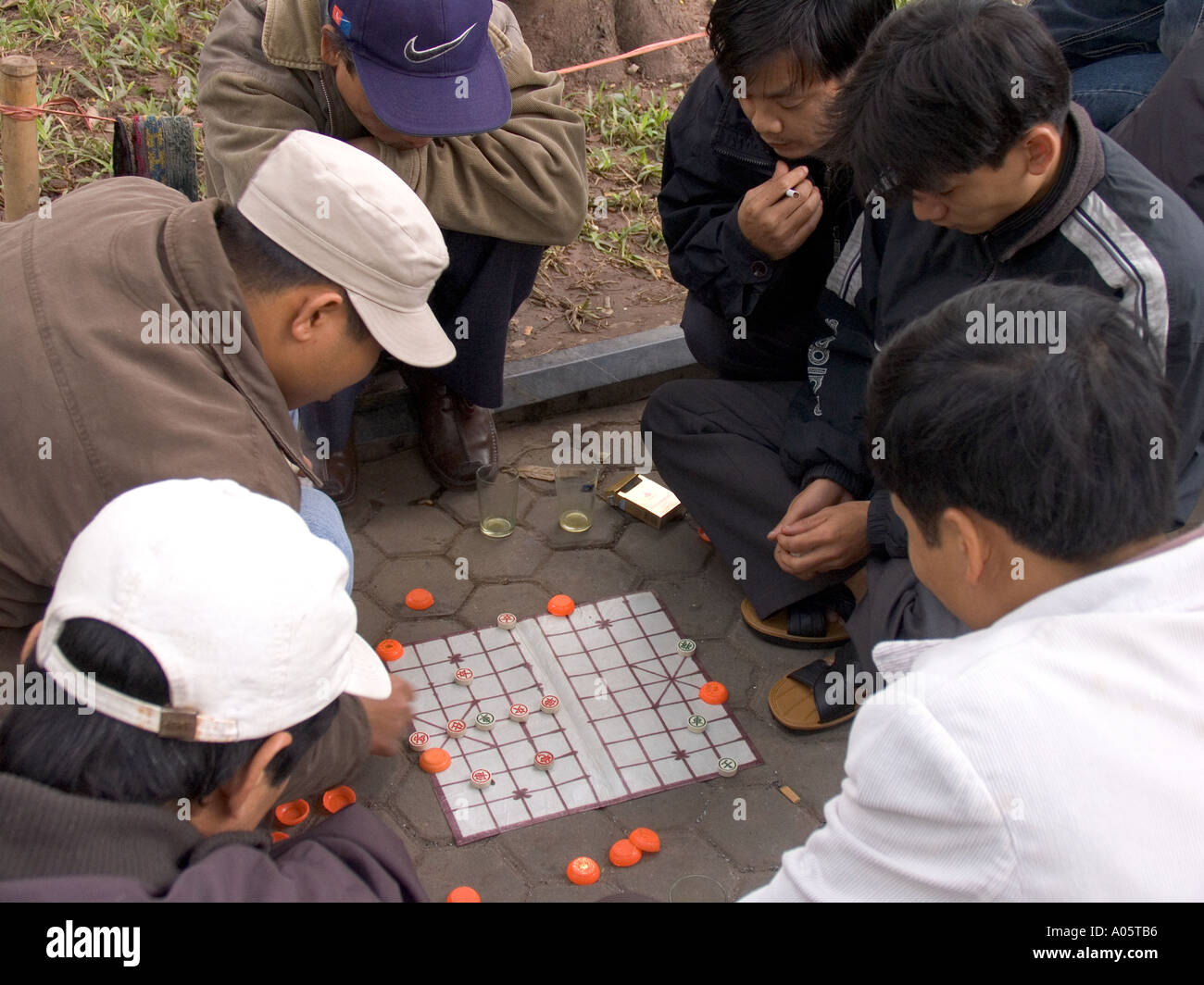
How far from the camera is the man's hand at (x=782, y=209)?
3.36 metres

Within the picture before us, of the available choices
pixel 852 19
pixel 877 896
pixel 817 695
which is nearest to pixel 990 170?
pixel 852 19

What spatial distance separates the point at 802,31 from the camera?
10.2 ft

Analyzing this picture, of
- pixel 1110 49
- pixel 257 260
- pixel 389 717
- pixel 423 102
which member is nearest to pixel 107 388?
pixel 257 260

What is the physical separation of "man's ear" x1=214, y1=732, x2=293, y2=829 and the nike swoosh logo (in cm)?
211

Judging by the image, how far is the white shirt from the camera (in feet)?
4.96

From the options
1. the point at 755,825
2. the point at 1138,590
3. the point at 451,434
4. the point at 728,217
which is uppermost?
the point at 1138,590

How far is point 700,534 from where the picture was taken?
390 centimetres

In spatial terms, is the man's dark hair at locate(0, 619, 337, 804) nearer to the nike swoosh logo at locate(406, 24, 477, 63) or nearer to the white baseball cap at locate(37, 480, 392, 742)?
the white baseball cap at locate(37, 480, 392, 742)

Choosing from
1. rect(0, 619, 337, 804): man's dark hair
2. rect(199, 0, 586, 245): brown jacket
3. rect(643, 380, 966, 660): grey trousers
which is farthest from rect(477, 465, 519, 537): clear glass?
rect(0, 619, 337, 804): man's dark hair

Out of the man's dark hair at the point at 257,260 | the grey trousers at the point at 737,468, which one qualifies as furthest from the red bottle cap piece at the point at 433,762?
the man's dark hair at the point at 257,260

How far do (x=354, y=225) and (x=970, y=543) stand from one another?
1.37m

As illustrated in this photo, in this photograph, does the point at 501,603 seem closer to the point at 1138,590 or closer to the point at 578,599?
the point at 578,599

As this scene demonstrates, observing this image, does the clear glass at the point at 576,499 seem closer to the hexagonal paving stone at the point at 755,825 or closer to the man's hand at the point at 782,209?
the man's hand at the point at 782,209

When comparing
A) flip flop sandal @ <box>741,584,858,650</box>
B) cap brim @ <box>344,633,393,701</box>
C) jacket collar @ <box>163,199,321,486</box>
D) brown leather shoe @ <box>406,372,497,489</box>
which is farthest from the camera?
brown leather shoe @ <box>406,372,497,489</box>
